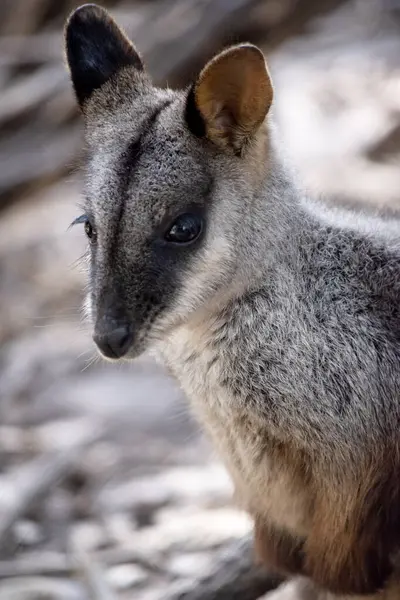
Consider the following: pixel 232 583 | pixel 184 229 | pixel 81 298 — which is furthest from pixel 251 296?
pixel 81 298

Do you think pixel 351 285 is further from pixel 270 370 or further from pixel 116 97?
pixel 116 97

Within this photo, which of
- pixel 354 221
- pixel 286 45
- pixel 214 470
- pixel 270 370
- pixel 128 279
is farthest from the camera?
pixel 286 45

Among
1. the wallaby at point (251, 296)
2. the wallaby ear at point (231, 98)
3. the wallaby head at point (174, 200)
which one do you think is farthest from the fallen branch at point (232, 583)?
the wallaby ear at point (231, 98)

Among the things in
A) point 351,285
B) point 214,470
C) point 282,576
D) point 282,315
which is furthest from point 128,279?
point 214,470

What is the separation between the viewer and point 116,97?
2863 mm

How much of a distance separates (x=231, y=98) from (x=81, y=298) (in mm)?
3431

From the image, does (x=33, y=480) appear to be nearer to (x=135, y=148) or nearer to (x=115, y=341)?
(x=115, y=341)

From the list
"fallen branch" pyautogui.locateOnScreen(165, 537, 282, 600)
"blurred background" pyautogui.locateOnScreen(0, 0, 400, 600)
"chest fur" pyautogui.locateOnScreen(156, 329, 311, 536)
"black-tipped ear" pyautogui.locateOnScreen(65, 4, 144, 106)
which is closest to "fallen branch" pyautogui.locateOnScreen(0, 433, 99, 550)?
"blurred background" pyautogui.locateOnScreen(0, 0, 400, 600)

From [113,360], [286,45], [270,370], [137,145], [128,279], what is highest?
[137,145]

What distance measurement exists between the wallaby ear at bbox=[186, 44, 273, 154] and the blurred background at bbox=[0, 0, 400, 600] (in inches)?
21.2

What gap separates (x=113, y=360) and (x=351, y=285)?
2.20 ft

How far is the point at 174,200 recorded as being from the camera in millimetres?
A: 2568

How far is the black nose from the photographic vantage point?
254cm

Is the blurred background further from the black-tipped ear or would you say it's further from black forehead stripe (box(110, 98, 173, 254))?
black forehead stripe (box(110, 98, 173, 254))
